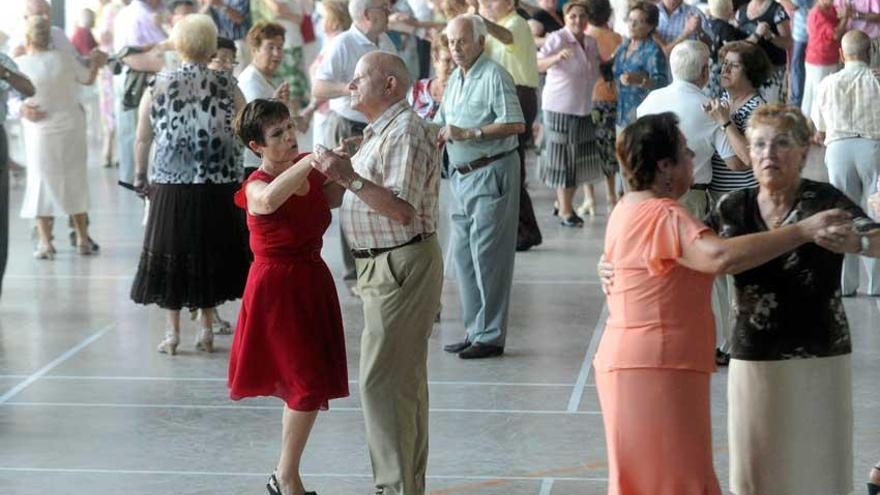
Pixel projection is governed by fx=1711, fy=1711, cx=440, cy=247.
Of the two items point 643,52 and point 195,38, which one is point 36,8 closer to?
point 195,38

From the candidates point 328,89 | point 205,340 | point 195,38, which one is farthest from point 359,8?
point 205,340

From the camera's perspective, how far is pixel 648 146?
4953 millimetres

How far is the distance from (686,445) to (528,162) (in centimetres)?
1395

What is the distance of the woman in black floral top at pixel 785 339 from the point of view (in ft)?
16.8

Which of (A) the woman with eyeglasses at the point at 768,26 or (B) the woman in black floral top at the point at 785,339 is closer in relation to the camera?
(B) the woman in black floral top at the point at 785,339

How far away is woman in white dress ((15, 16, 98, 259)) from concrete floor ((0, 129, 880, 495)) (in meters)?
1.25

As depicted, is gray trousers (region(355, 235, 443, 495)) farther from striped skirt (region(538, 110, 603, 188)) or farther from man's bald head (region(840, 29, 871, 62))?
striped skirt (region(538, 110, 603, 188))

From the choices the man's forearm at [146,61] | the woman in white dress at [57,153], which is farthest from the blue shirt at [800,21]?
the woman in white dress at [57,153]

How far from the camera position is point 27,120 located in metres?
12.8

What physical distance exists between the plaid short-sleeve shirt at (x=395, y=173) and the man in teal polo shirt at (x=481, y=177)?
8.70ft

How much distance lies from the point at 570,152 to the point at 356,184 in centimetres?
847

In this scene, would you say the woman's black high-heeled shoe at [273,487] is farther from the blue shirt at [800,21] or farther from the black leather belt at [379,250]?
the blue shirt at [800,21]

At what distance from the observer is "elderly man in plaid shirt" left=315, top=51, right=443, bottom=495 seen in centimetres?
613

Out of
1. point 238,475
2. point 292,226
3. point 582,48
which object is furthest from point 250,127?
point 582,48
